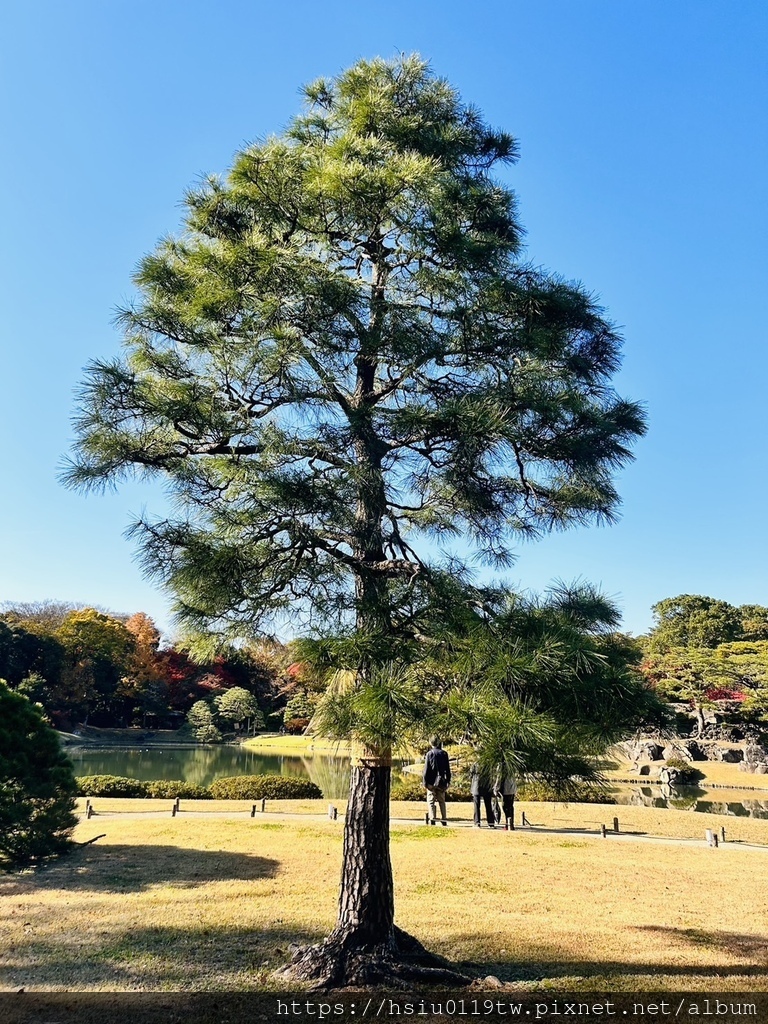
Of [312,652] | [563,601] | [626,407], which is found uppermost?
[626,407]

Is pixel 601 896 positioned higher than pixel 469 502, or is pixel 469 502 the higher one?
pixel 469 502

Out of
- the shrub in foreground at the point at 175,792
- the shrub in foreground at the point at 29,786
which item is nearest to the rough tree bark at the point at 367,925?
the shrub in foreground at the point at 29,786

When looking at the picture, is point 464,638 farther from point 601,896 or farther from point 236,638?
point 601,896

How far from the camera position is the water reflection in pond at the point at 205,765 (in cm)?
1898

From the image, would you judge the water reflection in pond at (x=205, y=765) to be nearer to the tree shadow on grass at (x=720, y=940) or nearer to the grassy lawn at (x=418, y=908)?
the grassy lawn at (x=418, y=908)

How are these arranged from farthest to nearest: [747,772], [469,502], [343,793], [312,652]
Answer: [747,772] < [343,793] < [469,502] < [312,652]

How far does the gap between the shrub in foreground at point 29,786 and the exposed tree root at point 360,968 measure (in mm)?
3992

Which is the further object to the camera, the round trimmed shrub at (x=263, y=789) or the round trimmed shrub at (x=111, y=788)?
the round trimmed shrub at (x=111, y=788)

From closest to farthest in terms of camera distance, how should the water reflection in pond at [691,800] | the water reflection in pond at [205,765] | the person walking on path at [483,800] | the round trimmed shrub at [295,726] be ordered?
1. the person walking on path at [483,800]
2. the water reflection in pond at [691,800]
3. the water reflection in pond at [205,765]
4. the round trimmed shrub at [295,726]

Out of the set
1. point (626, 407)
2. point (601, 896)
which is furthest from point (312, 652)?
point (601, 896)

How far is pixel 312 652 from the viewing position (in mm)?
3154

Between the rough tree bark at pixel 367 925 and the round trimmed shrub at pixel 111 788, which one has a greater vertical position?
the rough tree bark at pixel 367 925

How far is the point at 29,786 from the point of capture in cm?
666

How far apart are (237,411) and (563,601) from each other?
86.5 inches
